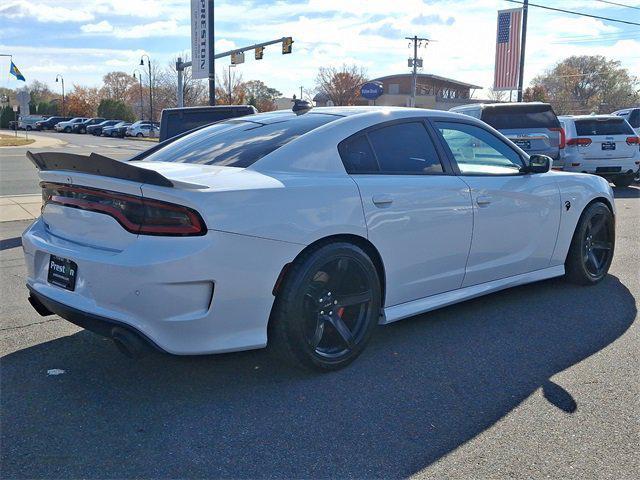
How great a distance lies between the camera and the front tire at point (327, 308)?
3.41 m

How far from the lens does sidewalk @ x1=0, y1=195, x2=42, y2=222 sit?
373 inches

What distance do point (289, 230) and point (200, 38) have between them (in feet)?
77.2

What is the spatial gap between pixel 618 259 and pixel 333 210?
182 inches

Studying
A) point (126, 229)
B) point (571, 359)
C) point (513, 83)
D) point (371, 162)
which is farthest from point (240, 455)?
point (513, 83)

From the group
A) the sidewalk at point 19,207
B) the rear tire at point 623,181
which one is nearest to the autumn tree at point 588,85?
the rear tire at point 623,181

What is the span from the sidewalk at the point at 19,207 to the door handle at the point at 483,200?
7.36m

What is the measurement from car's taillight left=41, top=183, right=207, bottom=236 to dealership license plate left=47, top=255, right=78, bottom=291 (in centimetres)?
32

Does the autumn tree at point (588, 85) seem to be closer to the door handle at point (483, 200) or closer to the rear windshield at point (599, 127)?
the rear windshield at point (599, 127)

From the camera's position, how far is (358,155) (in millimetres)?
3924

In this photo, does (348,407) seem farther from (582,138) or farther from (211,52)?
(211,52)

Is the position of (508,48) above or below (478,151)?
above

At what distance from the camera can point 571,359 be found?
13.0ft

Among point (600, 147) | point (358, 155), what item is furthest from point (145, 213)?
point (600, 147)

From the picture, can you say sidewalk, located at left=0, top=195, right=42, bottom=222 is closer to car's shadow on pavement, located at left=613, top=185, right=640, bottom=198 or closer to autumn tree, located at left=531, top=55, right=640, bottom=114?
car's shadow on pavement, located at left=613, top=185, right=640, bottom=198
